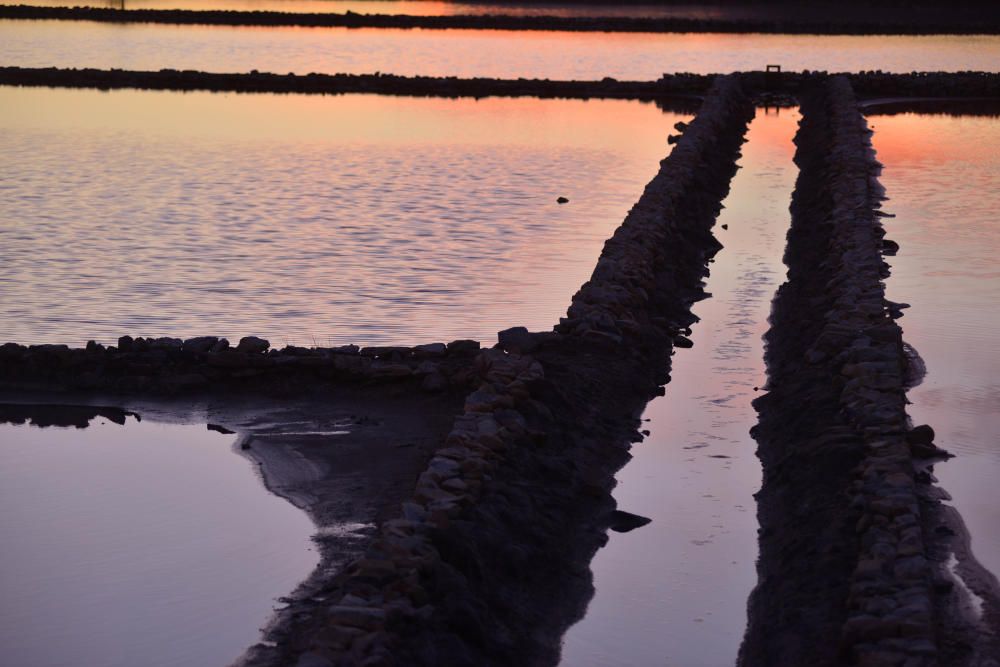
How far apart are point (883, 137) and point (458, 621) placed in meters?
18.4

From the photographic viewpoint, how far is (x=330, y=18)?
163ft

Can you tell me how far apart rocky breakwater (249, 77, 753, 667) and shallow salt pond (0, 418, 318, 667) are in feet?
1.37

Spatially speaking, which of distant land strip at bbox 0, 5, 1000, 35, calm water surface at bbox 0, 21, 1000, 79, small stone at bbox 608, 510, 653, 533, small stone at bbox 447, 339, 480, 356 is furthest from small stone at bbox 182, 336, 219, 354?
distant land strip at bbox 0, 5, 1000, 35

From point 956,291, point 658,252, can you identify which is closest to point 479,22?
point 658,252

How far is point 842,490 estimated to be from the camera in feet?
25.3

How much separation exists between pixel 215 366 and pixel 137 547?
2.75 m

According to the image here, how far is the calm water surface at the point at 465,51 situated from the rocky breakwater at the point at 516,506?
74.8 feet

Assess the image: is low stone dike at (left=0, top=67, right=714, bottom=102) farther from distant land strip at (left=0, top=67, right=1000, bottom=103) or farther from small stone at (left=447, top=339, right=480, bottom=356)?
small stone at (left=447, top=339, right=480, bottom=356)

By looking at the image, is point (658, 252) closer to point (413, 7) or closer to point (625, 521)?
point (625, 521)

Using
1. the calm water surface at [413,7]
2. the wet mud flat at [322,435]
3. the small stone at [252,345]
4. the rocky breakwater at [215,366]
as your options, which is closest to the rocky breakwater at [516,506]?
the wet mud flat at [322,435]

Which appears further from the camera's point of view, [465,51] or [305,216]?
[465,51]

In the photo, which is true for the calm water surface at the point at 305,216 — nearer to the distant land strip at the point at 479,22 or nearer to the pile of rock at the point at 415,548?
the pile of rock at the point at 415,548

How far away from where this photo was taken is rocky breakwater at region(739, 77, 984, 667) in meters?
6.18

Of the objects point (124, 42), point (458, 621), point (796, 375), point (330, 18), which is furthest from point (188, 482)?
point (330, 18)
